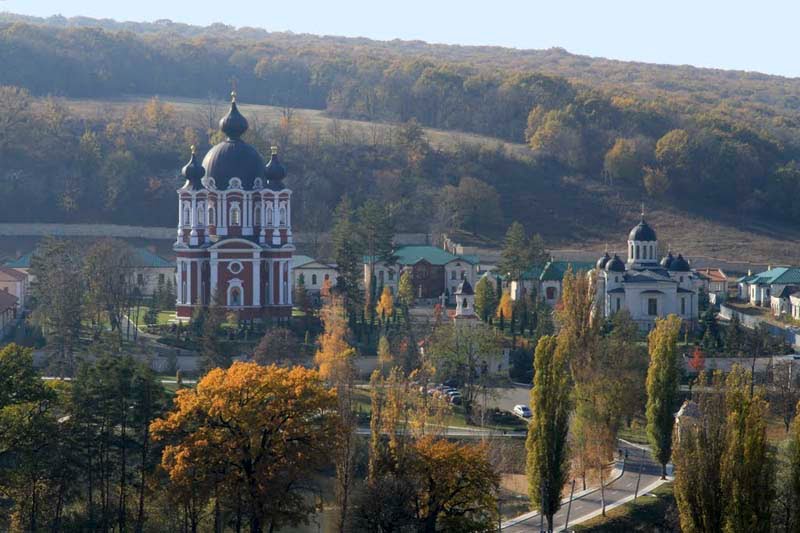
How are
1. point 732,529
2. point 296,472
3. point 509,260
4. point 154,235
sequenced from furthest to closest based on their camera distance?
1. point 154,235
2. point 509,260
3. point 296,472
4. point 732,529

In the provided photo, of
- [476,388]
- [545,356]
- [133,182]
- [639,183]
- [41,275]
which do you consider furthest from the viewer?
[639,183]

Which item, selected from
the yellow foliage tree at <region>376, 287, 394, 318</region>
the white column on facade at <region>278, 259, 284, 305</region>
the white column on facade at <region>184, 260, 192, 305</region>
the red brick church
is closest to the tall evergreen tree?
the yellow foliage tree at <region>376, 287, 394, 318</region>

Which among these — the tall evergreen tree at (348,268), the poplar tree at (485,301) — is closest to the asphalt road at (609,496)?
the tall evergreen tree at (348,268)

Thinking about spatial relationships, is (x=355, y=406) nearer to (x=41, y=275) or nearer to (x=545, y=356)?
(x=545, y=356)

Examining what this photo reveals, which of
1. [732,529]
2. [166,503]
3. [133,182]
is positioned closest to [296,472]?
[166,503]

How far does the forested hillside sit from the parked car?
126 feet

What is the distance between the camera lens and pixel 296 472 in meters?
38.5

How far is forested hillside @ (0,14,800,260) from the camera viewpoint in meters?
97.2

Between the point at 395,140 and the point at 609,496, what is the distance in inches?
2606

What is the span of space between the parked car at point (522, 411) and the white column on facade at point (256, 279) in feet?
51.6

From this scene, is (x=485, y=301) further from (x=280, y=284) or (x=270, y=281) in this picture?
(x=270, y=281)

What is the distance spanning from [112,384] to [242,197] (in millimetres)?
27211

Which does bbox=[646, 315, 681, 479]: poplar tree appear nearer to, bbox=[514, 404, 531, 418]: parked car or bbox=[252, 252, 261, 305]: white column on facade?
bbox=[514, 404, 531, 418]: parked car

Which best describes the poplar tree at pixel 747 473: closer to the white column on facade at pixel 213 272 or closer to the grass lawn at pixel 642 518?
the grass lawn at pixel 642 518
